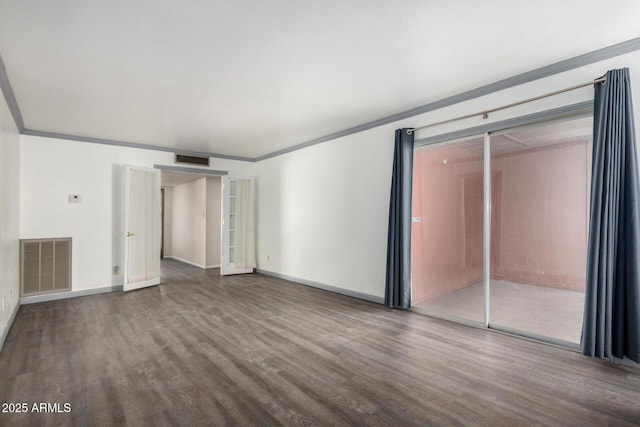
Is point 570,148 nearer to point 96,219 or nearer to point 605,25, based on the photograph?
point 605,25

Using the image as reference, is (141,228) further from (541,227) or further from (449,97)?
(541,227)

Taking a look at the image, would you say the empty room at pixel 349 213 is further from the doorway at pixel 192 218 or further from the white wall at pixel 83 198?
the doorway at pixel 192 218

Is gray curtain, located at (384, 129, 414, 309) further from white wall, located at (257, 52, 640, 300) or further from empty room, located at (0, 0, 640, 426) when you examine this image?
white wall, located at (257, 52, 640, 300)

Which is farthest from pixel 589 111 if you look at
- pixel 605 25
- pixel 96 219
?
pixel 96 219

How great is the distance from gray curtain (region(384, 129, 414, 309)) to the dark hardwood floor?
0.36 metres

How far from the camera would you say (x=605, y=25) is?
2359 millimetres

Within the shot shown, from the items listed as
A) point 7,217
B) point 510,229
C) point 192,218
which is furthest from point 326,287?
point 192,218

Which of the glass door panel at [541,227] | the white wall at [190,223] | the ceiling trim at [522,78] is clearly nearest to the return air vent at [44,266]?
the white wall at [190,223]

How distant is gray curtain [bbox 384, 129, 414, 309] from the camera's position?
4.12 meters

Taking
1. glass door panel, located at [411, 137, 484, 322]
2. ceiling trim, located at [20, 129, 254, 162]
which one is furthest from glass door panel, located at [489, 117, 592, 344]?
ceiling trim, located at [20, 129, 254, 162]

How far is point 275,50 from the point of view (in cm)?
266

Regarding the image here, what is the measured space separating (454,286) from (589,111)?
230cm

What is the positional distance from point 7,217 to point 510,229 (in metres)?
5.54

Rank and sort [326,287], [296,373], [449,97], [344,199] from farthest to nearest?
[326,287]
[344,199]
[449,97]
[296,373]
